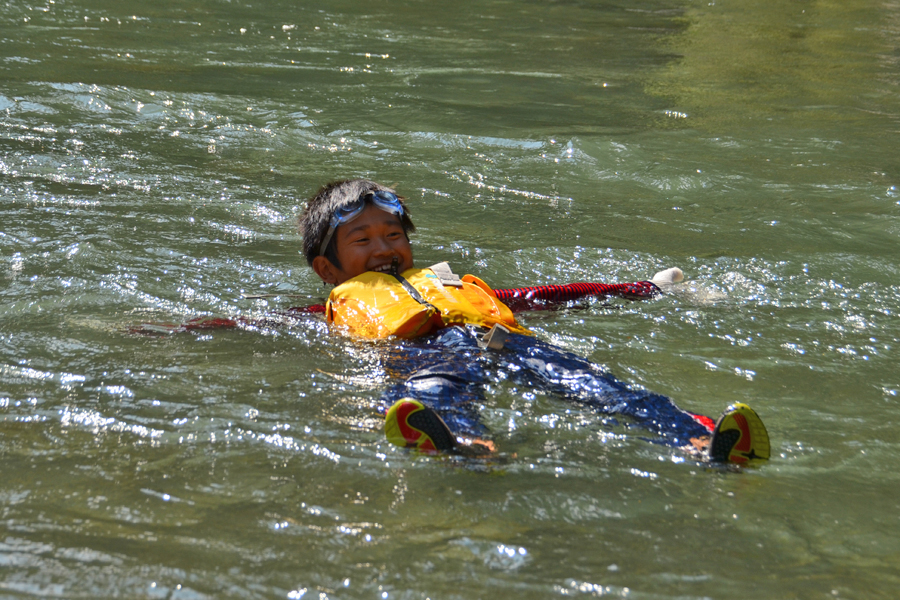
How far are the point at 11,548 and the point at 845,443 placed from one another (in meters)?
2.95

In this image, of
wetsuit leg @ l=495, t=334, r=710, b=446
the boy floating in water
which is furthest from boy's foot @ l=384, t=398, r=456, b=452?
wetsuit leg @ l=495, t=334, r=710, b=446

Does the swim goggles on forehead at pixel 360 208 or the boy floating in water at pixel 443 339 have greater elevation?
the swim goggles on forehead at pixel 360 208

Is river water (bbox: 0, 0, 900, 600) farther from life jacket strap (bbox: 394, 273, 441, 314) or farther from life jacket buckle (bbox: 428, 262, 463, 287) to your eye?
life jacket buckle (bbox: 428, 262, 463, 287)

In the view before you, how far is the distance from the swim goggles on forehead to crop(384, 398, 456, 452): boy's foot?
72.2 inches

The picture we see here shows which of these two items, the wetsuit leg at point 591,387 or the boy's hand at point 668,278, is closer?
the wetsuit leg at point 591,387

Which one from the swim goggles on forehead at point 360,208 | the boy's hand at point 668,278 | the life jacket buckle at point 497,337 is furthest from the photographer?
the boy's hand at point 668,278

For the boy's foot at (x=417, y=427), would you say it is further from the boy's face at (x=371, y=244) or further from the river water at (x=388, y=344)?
the boy's face at (x=371, y=244)

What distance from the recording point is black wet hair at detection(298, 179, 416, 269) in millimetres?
4848

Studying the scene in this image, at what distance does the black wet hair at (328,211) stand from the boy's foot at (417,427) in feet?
6.00

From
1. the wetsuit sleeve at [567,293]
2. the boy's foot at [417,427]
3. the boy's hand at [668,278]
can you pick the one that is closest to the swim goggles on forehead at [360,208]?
the wetsuit sleeve at [567,293]

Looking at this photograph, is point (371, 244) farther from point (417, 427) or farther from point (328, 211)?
point (417, 427)

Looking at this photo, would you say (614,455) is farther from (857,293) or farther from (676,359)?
(857,293)

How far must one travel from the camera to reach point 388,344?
13.8 feet

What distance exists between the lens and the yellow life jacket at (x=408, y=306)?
4238 millimetres
